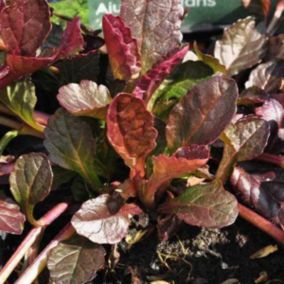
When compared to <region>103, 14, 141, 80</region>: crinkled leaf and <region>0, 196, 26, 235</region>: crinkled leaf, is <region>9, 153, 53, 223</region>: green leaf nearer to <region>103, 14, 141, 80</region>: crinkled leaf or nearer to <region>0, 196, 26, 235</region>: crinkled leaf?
<region>0, 196, 26, 235</region>: crinkled leaf

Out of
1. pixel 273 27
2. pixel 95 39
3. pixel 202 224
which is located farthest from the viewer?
pixel 273 27

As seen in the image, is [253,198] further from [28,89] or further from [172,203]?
[28,89]

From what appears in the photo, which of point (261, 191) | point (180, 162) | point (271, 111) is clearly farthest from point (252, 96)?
point (180, 162)

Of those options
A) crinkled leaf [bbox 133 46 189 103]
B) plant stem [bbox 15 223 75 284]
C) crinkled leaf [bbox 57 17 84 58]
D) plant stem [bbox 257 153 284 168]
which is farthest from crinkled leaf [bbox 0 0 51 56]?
plant stem [bbox 257 153 284 168]

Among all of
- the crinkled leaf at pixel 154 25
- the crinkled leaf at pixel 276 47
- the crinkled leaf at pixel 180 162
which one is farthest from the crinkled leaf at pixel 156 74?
the crinkled leaf at pixel 276 47

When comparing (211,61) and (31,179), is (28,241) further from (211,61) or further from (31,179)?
(211,61)

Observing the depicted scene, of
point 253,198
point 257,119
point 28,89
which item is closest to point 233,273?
point 253,198
